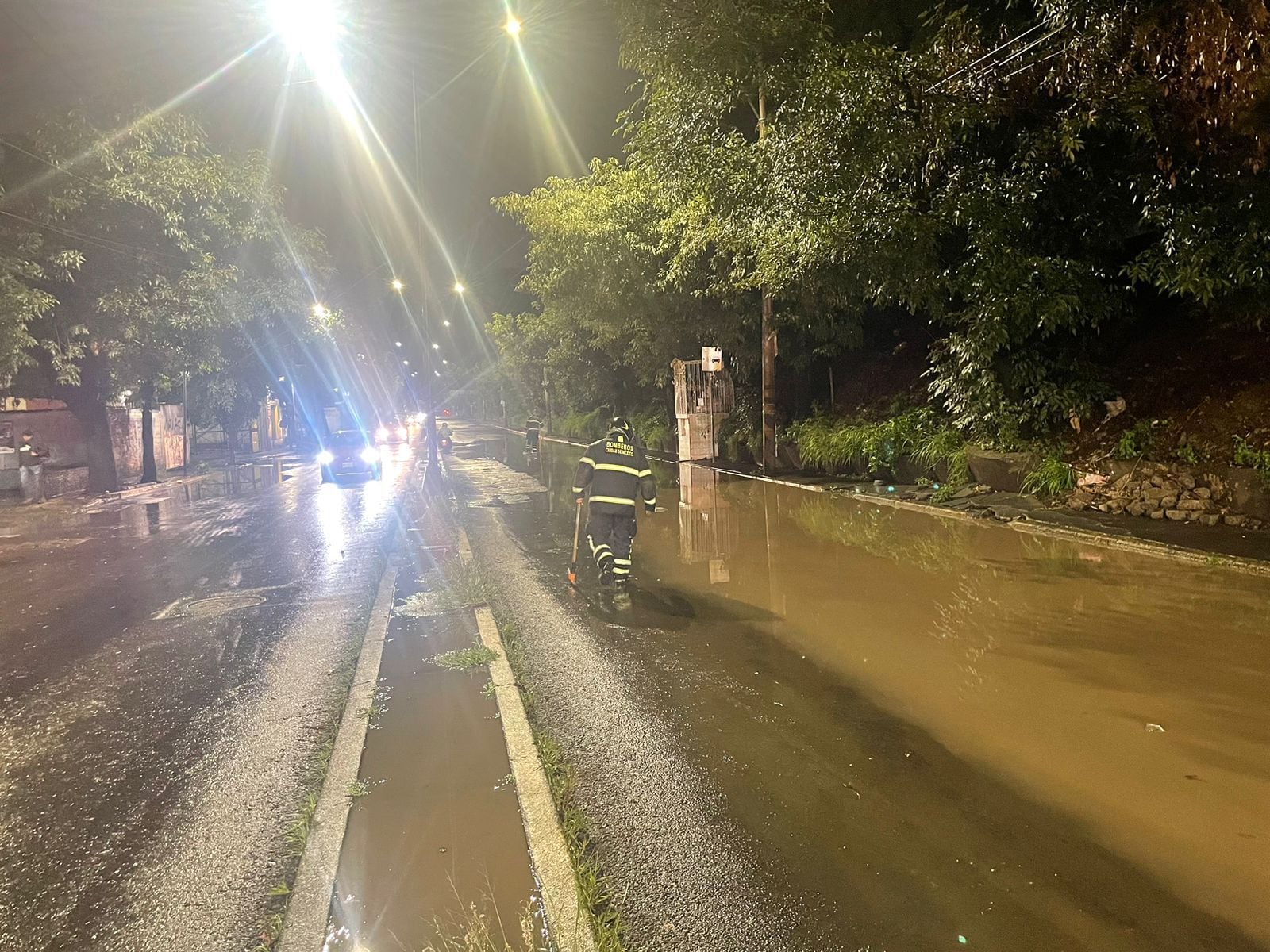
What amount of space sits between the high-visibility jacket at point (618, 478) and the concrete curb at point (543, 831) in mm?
2447

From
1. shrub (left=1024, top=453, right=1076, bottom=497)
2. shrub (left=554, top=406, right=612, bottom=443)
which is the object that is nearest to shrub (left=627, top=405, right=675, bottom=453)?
shrub (left=554, top=406, right=612, bottom=443)

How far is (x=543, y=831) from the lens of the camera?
11.5 feet

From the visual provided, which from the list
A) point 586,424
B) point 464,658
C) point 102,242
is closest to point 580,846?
point 464,658

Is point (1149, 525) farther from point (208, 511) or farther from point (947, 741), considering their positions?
point (208, 511)

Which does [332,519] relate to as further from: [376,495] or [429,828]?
[429,828]

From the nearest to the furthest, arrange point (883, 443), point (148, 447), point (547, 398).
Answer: point (883, 443)
point (148, 447)
point (547, 398)

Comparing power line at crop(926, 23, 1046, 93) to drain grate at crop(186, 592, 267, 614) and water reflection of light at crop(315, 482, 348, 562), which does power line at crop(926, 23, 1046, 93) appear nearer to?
water reflection of light at crop(315, 482, 348, 562)

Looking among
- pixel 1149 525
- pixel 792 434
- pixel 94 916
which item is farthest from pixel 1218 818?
pixel 792 434

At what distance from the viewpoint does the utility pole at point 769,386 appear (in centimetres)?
1675

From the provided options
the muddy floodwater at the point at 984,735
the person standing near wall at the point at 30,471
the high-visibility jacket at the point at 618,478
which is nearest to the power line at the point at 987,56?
the muddy floodwater at the point at 984,735

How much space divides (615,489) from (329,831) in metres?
4.50

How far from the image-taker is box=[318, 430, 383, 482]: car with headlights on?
21.2 metres

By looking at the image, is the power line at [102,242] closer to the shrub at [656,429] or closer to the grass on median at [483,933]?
the shrub at [656,429]

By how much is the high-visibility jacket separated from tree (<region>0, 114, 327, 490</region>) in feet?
44.5
